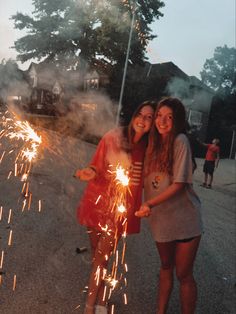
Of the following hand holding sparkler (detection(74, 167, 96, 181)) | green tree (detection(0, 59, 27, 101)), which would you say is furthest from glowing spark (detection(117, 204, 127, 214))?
green tree (detection(0, 59, 27, 101))

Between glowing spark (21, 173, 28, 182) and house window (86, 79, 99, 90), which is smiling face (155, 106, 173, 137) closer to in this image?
glowing spark (21, 173, 28, 182)

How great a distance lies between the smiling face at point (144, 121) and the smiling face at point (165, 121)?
16cm

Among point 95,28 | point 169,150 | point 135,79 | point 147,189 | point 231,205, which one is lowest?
point 231,205

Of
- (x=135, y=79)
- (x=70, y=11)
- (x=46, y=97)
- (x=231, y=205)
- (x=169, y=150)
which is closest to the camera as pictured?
(x=169, y=150)

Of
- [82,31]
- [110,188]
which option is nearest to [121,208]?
[110,188]

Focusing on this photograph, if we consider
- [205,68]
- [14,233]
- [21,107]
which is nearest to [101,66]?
[21,107]

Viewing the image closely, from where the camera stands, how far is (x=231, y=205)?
34.1 feet

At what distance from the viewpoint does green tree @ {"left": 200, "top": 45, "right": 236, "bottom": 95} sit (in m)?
56.2

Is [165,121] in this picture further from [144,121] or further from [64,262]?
[64,262]

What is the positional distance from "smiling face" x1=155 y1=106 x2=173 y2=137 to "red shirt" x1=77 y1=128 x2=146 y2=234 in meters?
0.25

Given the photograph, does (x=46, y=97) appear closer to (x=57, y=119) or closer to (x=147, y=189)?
(x=57, y=119)

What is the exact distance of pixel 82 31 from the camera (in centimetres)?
3256

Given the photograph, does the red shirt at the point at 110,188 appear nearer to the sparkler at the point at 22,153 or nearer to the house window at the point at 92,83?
the sparkler at the point at 22,153

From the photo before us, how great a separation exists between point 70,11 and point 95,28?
2.51 metres
